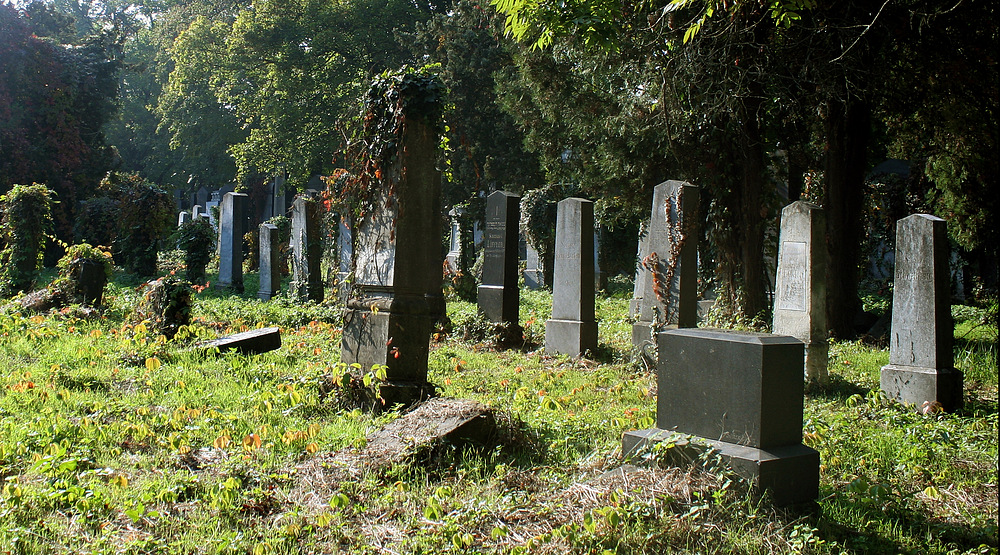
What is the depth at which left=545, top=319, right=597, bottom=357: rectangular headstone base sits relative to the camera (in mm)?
10461

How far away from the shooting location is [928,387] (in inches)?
288

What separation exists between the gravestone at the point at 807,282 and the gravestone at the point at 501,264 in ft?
14.1

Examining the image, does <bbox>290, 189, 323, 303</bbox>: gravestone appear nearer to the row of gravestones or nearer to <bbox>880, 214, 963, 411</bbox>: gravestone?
the row of gravestones

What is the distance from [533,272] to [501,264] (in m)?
9.30

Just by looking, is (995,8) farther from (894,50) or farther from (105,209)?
(105,209)

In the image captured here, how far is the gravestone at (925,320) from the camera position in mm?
7309

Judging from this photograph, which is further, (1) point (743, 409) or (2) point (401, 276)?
(2) point (401, 276)

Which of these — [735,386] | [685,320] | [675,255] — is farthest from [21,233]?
[735,386]

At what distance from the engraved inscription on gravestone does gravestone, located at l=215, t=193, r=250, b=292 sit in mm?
13331

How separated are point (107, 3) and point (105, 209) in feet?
115

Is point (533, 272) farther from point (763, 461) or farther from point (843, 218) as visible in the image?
point (763, 461)

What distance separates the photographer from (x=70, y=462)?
433 centimetres

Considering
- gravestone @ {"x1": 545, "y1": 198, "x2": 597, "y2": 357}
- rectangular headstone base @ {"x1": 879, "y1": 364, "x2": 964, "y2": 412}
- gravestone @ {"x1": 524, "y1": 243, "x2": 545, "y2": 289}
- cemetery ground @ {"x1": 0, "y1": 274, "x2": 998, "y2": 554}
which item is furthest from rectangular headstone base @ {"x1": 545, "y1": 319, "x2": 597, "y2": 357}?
gravestone @ {"x1": 524, "y1": 243, "x2": 545, "y2": 289}

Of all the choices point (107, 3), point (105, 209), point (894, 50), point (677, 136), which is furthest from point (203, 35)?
point (894, 50)
